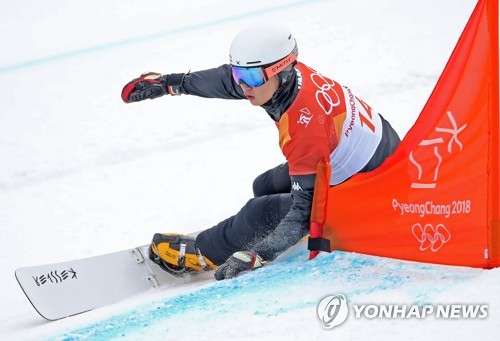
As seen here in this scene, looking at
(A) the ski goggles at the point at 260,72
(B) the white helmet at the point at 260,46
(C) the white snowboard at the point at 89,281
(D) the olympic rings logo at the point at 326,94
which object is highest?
(B) the white helmet at the point at 260,46

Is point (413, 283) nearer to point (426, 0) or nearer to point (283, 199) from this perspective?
point (283, 199)

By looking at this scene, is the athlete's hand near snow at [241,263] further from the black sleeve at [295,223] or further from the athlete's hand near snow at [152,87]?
the athlete's hand near snow at [152,87]

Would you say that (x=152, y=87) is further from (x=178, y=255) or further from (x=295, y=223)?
(x=295, y=223)

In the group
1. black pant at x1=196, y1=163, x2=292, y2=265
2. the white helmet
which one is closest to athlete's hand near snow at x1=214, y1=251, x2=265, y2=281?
A: black pant at x1=196, y1=163, x2=292, y2=265

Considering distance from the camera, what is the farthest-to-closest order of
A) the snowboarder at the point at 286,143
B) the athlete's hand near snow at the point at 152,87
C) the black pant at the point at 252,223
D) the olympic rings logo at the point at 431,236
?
the athlete's hand near snow at the point at 152,87 → the black pant at the point at 252,223 → the snowboarder at the point at 286,143 → the olympic rings logo at the point at 431,236

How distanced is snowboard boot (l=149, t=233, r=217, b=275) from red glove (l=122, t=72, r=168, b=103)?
0.84 metres

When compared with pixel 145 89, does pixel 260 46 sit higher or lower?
higher

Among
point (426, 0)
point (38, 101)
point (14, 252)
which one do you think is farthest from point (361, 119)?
point (426, 0)

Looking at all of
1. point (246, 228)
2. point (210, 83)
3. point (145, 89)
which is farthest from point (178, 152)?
point (246, 228)

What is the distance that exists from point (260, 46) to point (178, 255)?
1221 mm

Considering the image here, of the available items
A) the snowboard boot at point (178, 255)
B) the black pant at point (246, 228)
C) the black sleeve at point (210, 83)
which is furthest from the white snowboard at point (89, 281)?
the black sleeve at point (210, 83)

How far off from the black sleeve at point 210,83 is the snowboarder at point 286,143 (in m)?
0.09

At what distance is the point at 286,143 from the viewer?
3.39 m

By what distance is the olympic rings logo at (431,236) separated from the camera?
3.21 metres
